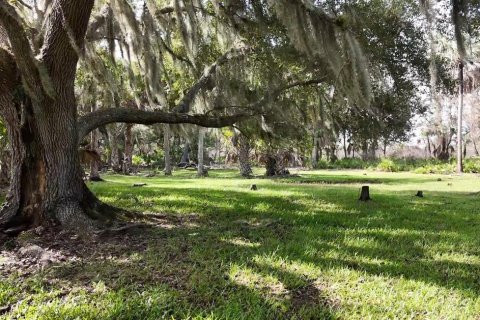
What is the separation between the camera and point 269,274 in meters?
3.60

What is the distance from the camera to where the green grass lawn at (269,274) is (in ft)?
9.68

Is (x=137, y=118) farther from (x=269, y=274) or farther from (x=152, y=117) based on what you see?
(x=269, y=274)

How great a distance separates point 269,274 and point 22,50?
11.7 feet

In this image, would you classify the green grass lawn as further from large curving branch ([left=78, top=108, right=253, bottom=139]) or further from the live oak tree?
large curving branch ([left=78, top=108, right=253, bottom=139])

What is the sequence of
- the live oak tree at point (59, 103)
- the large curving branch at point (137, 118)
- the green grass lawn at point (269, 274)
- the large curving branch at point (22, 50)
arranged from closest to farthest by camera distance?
the green grass lawn at point (269, 274) < the large curving branch at point (22, 50) < the live oak tree at point (59, 103) < the large curving branch at point (137, 118)

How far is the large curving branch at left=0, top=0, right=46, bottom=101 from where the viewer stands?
13.6 ft

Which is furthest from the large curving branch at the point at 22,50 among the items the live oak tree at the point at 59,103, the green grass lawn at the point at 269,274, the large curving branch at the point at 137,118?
the green grass lawn at the point at 269,274

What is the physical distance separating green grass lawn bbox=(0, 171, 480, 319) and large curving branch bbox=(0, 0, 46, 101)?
214 centimetres

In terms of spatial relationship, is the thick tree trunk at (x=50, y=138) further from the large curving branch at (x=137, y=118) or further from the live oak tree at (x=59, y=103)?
the large curving branch at (x=137, y=118)

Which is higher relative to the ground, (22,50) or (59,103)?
(22,50)

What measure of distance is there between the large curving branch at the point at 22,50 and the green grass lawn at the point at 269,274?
2140 mm

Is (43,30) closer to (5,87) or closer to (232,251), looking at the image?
(5,87)

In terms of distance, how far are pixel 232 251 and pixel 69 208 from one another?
7.35ft

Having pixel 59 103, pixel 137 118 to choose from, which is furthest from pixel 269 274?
pixel 59 103
